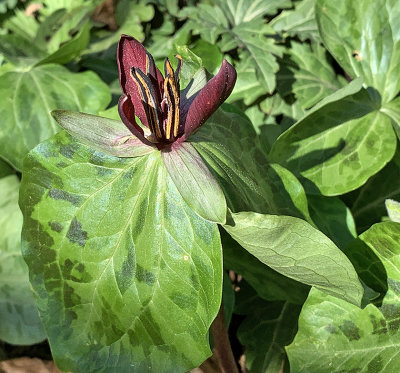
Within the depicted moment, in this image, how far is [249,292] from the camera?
135 cm

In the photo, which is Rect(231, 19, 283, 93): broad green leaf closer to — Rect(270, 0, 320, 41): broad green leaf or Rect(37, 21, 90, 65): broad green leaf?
Rect(270, 0, 320, 41): broad green leaf

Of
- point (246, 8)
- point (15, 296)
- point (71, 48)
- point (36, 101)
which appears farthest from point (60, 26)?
point (15, 296)

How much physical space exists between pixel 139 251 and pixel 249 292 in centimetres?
56

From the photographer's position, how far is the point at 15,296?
1349 millimetres

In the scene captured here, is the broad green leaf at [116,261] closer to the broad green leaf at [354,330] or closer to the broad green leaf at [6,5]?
the broad green leaf at [354,330]

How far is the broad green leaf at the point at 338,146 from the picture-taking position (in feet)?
3.87

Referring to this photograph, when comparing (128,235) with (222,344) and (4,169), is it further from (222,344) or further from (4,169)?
(4,169)

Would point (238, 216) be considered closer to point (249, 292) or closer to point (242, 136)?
point (242, 136)

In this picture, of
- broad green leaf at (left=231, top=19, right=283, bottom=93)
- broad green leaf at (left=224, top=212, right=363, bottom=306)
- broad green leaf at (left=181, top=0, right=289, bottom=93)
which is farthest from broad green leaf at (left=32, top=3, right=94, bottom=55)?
broad green leaf at (left=224, top=212, right=363, bottom=306)

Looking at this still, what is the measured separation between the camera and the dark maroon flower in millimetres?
727

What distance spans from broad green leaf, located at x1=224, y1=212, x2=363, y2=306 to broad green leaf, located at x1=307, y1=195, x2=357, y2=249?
0.31m

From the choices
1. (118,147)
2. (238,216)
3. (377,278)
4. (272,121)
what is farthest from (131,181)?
(272,121)

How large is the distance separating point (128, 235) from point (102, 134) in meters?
0.16

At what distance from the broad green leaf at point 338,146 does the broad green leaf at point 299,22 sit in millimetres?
346
